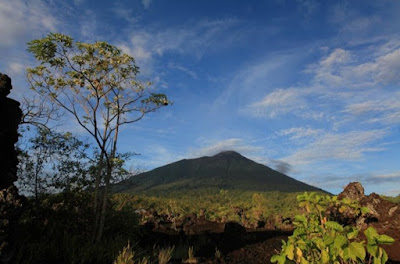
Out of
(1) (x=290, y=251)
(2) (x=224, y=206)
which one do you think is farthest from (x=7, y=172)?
(2) (x=224, y=206)

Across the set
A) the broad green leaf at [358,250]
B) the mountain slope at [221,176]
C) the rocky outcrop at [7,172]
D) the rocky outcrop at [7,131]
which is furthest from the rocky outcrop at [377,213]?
the mountain slope at [221,176]

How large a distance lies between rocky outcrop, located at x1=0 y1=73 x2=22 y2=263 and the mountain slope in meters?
66.7

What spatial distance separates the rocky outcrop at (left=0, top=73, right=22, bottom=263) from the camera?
6906mm

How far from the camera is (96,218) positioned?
10789 millimetres

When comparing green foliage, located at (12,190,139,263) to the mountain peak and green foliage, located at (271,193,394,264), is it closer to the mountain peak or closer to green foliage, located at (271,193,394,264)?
green foliage, located at (271,193,394,264)

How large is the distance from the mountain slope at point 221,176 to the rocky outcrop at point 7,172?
2625 inches

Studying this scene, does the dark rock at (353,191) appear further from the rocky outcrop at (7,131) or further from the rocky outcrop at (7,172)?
the rocky outcrop at (7,131)

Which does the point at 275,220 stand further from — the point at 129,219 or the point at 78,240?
the point at 78,240

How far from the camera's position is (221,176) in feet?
307

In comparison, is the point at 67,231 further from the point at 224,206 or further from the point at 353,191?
the point at 224,206

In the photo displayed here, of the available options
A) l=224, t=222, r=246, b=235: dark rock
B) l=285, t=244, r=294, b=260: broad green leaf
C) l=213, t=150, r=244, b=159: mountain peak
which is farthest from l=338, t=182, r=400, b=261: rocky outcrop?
l=213, t=150, r=244, b=159: mountain peak

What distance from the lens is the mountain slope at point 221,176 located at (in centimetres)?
7781

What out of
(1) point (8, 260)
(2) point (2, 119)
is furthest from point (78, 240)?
(2) point (2, 119)

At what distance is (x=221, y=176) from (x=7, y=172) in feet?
287
